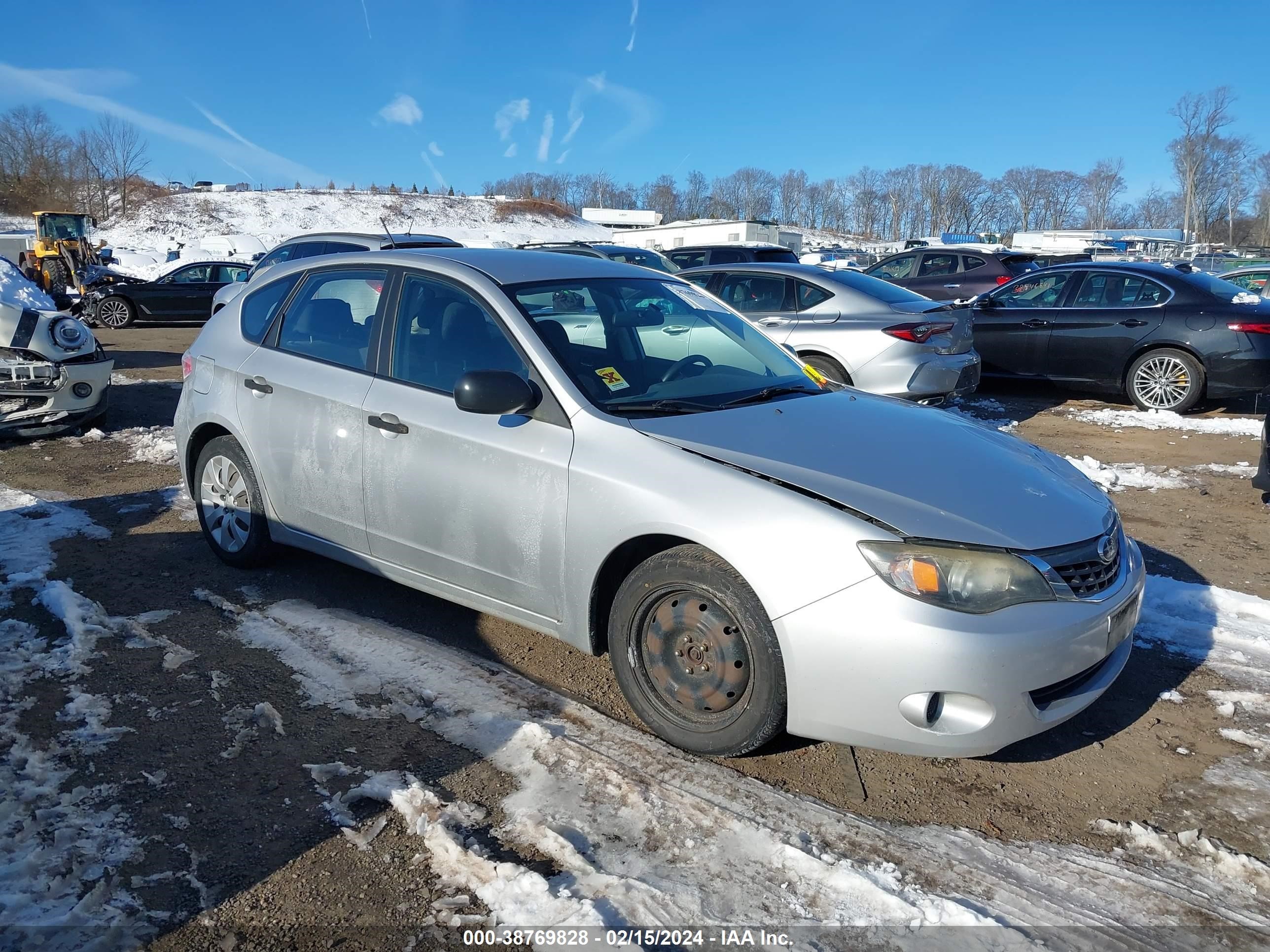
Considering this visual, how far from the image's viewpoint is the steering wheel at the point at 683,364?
397cm

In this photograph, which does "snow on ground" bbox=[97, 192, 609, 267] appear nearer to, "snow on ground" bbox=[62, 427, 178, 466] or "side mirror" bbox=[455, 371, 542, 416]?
"snow on ground" bbox=[62, 427, 178, 466]

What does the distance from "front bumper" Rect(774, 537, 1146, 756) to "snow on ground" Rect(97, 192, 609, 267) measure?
5460cm

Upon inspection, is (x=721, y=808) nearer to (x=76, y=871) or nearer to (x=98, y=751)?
(x=76, y=871)

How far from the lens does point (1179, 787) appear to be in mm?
3182

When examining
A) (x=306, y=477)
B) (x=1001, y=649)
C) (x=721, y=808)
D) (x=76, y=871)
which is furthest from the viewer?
(x=306, y=477)

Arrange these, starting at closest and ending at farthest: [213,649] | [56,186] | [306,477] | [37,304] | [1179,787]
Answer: [1179,787] < [213,649] < [306,477] < [37,304] < [56,186]

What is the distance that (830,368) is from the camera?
339 inches

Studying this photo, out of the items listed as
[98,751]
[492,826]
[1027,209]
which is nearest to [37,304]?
[98,751]

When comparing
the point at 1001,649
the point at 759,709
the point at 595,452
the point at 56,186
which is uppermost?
the point at 56,186

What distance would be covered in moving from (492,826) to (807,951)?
99 centimetres

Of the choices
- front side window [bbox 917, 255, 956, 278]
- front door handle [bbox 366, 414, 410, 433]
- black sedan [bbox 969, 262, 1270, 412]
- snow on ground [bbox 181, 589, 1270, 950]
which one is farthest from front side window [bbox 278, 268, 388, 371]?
front side window [bbox 917, 255, 956, 278]

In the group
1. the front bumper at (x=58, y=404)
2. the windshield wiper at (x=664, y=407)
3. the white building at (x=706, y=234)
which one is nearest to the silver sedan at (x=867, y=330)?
the windshield wiper at (x=664, y=407)

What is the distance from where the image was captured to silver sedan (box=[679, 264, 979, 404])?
8.28 metres

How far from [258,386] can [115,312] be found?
18.9m
